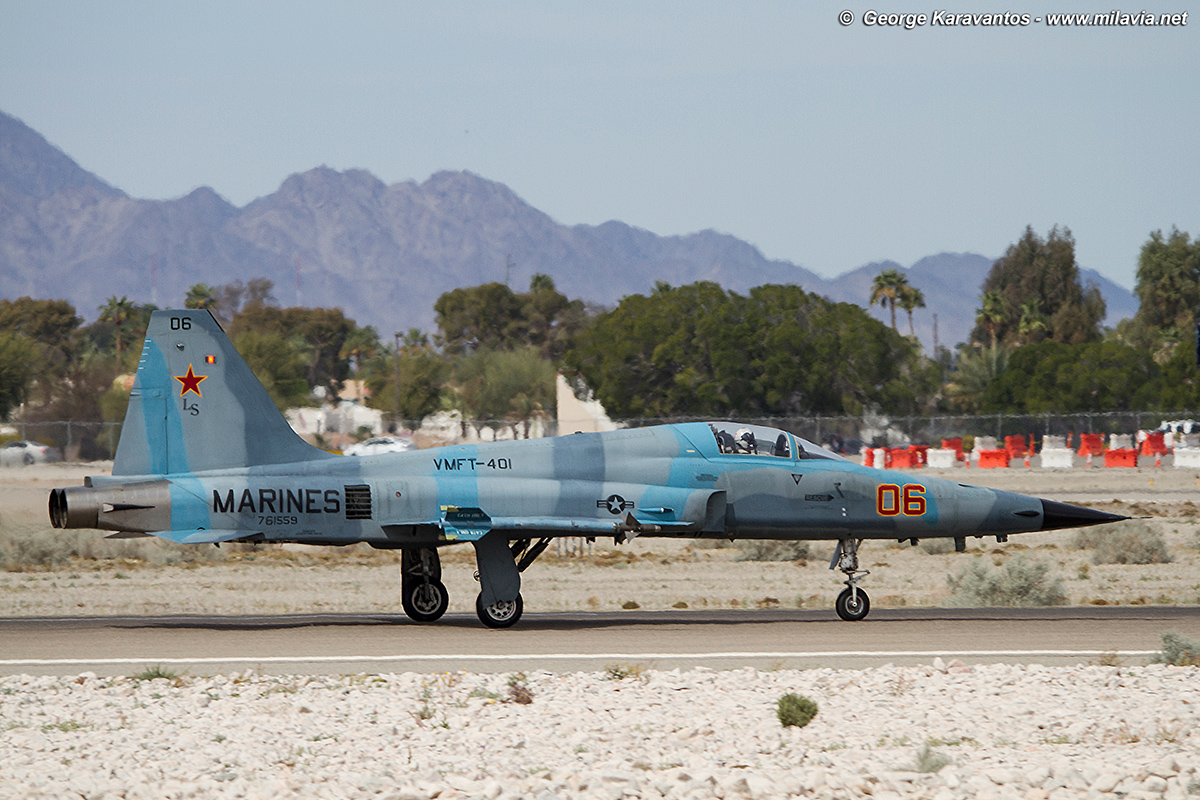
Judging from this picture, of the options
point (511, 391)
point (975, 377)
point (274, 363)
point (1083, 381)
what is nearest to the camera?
point (1083, 381)

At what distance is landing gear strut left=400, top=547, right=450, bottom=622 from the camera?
17.4 m

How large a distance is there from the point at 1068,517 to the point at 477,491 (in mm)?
7332

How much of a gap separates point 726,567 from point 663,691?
1895cm

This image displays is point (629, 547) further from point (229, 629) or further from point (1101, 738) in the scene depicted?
point (1101, 738)

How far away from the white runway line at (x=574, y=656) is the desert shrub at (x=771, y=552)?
57.4ft

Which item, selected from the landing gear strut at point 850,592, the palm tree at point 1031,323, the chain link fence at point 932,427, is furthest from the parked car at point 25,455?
the palm tree at point 1031,323

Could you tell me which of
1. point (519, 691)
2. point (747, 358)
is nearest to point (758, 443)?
point (519, 691)

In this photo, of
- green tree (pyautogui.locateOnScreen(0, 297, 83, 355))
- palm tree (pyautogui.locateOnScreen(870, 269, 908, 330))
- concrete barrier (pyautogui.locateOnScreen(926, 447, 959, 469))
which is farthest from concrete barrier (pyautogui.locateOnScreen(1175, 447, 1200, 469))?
green tree (pyautogui.locateOnScreen(0, 297, 83, 355))

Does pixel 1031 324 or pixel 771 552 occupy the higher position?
pixel 1031 324

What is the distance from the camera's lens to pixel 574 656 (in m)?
14.3

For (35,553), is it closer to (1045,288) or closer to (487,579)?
(487,579)

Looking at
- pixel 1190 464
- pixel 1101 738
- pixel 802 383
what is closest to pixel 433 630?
pixel 1101 738

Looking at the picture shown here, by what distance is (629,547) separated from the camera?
38.0 metres

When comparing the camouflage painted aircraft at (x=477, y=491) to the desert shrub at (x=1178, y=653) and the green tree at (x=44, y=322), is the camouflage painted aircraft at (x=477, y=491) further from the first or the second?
the green tree at (x=44, y=322)
